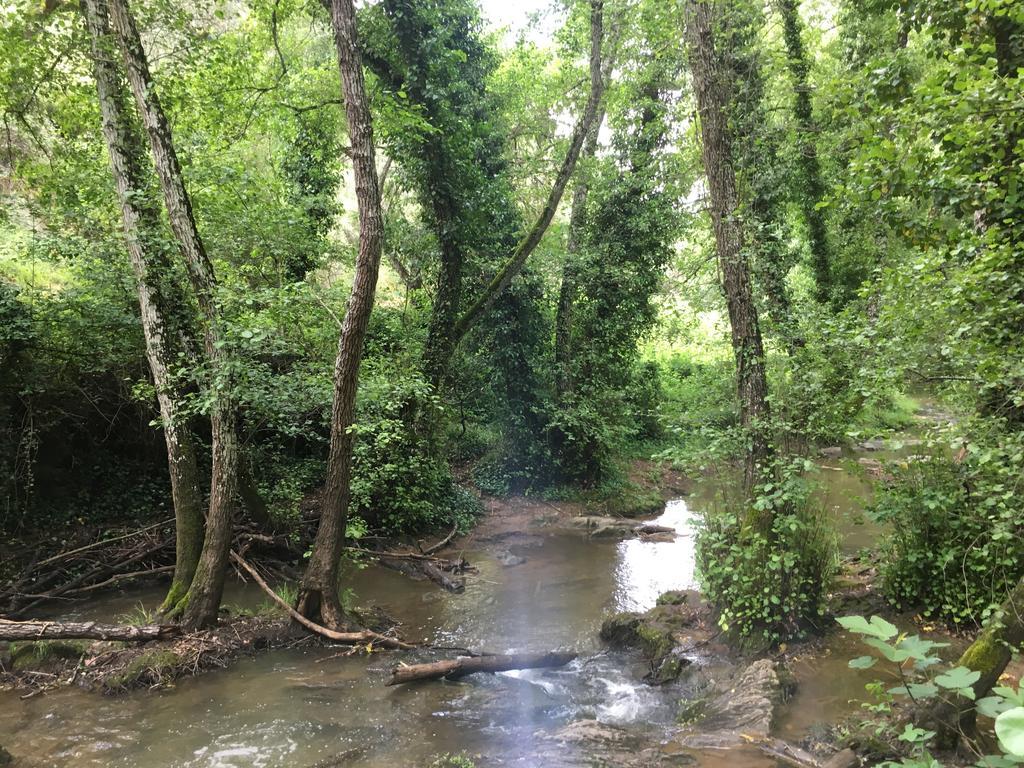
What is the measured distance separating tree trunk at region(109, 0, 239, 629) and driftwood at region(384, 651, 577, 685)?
8.20 feet

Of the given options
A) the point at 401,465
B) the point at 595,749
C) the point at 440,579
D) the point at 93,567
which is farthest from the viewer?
the point at 401,465

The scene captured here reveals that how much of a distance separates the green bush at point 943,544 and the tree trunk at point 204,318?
23.7 feet

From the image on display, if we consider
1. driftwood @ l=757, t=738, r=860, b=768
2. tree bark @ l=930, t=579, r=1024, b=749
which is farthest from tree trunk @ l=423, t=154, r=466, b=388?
tree bark @ l=930, t=579, r=1024, b=749

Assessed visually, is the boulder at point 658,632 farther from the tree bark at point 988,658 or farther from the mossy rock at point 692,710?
the tree bark at point 988,658

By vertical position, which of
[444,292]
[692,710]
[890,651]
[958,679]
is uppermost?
[444,292]

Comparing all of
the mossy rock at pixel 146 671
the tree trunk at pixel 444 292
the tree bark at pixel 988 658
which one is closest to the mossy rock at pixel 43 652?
the mossy rock at pixel 146 671

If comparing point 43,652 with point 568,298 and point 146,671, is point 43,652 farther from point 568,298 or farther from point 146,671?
point 568,298

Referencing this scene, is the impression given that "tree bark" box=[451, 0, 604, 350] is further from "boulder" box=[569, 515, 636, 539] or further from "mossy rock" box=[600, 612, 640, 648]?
"mossy rock" box=[600, 612, 640, 648]

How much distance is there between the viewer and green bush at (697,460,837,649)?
604 cm

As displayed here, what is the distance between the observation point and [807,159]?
14.4m

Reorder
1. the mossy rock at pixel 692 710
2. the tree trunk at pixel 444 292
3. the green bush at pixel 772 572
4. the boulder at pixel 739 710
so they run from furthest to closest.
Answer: the tree trunk at pixel 444 292
the green bush at pixel 772 572
the mossy rock at pixel 692 710
the boulder at pixel 739 710

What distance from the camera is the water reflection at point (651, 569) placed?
9.17 meters

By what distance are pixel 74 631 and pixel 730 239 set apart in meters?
7.87

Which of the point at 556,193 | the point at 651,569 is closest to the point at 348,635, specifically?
the point at 651,569
